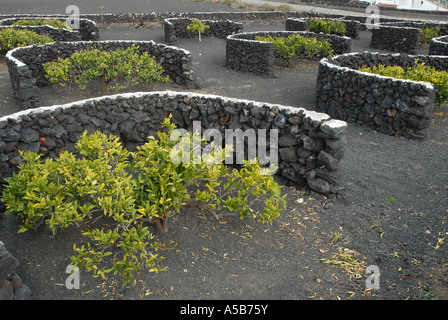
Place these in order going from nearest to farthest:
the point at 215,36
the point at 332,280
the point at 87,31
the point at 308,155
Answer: the point at 332,280, the point at 308,155, the point at 87,31, the point at 215,36

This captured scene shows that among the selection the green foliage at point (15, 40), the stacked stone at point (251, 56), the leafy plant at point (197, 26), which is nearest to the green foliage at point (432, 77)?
the stacked stone at point (251, 56)

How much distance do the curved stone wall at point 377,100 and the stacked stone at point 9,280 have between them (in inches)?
318

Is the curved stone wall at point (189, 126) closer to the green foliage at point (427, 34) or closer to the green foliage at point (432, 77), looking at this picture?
the green foliage at point (432, 77)

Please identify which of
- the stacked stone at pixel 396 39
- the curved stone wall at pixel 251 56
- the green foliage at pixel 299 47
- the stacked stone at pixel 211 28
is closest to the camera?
the curved stone wall at pixel 251 56

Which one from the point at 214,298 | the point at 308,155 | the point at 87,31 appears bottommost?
the point at 214,298

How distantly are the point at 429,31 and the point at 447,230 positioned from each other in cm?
1826

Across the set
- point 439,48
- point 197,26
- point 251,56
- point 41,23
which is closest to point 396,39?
point 439,48

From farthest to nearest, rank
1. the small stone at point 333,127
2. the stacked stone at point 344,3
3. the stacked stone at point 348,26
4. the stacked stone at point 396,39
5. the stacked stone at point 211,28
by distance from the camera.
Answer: the stacked stone at point 344,3
the stacked stone at point 348,26
the stacked stone at point 211,28
the stacked stone at point 396,39
the small stone at point 333,127

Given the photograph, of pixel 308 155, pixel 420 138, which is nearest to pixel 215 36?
pixel 420 138

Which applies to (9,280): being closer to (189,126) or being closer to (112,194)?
(112,194)

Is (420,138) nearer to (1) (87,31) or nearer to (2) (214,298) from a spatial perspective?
(2) (214,298)

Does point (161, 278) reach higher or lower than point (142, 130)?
lower

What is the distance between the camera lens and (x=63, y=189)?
4.77 m

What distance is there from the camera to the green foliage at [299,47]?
1502 centimetres
